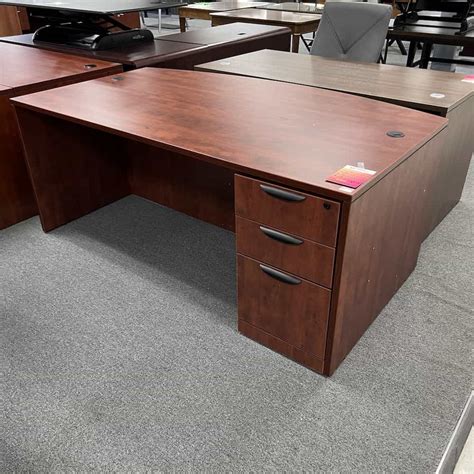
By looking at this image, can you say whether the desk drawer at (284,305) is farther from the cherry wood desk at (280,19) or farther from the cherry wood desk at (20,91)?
the cherry wood desk at (280,19)

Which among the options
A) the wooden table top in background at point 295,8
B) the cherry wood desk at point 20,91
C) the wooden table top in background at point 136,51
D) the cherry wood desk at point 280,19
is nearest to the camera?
the cherry wood desk at point 20,91

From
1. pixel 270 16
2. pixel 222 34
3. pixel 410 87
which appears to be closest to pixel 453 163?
pixel 410 87

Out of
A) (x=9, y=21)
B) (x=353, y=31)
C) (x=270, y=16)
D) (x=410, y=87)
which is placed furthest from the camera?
(x=9, y=21)

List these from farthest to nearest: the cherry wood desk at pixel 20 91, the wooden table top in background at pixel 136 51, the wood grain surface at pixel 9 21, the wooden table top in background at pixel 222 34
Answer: the wood grain surface at pixel 9 21
the wooden table top in background at pixel 222 34
the wooden table top in background at pixel 136 51
the cherry wood desk at pixel 20 91

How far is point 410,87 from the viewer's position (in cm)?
200

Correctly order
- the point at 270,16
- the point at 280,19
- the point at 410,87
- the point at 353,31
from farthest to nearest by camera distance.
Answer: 1. the point at 270,16
2. the point at 280,19
3. the point at 353,31
4. the point at 410,87

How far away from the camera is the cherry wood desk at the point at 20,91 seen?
2.07 m

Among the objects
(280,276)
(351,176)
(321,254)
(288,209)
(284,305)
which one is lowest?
(284,305)

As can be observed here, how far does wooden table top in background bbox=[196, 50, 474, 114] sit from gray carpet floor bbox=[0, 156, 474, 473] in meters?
0.66

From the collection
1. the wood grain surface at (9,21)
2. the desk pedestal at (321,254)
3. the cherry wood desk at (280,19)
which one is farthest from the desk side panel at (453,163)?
the wood grain surface at (9,21)

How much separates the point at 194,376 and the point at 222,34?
7.49 feet

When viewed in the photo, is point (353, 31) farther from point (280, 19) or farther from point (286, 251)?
point (286, 251)

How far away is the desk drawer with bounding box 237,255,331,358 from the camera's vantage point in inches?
53.5

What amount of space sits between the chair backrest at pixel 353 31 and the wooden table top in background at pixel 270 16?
0.97 metres
